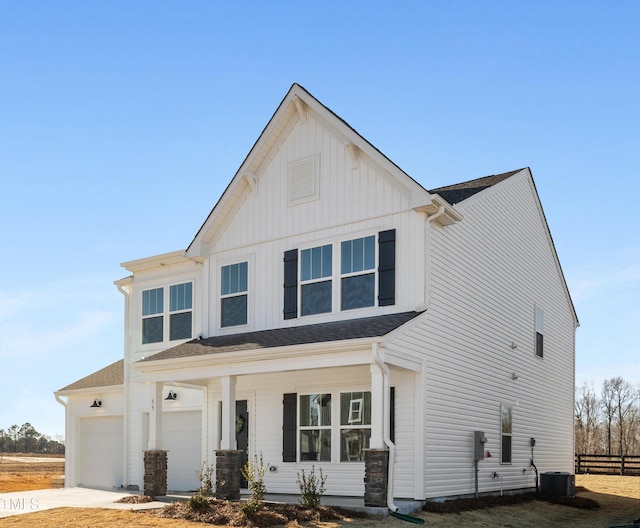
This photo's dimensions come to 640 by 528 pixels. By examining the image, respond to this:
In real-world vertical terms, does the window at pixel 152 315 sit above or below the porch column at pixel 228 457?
above

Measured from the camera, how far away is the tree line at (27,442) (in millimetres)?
67062

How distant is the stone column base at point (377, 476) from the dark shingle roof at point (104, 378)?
36.9ft

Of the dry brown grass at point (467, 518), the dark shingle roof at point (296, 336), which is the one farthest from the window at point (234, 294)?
the dry brown grass at point (467, 518)

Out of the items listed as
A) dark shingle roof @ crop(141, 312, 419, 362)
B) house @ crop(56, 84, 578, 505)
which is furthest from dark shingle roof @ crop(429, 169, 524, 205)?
dark shingle roof @ crop(141, 312, 419, 362)

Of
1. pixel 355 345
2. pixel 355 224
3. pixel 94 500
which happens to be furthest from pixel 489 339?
pixel 94 500

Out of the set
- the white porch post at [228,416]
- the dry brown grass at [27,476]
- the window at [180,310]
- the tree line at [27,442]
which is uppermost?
the window at [180,310]

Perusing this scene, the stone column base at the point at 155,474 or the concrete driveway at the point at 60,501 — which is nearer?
the concrete driveway at the point at 60,501

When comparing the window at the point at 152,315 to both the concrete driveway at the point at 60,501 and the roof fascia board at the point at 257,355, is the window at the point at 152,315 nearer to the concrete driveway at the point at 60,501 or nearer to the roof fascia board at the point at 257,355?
the roof fascia board at the point at 257,355

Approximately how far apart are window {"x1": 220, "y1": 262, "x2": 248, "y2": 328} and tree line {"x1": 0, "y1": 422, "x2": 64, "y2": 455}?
5080 centimetres

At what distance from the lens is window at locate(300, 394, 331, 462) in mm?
17453

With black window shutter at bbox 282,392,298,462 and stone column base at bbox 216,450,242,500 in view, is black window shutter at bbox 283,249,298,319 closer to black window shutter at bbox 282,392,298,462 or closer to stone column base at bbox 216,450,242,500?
black window shutter at bbox 282,392,298,462

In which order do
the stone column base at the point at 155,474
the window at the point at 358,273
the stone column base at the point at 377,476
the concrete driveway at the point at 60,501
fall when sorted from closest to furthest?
the stone column base at the point at 377,476 < the concrete driveway at the point at 60,501 < the window at the point at 358,273 < the stone column base at the point at 155,474

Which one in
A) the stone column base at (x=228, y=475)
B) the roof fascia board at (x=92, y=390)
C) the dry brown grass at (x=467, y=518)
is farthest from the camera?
the roof fascia board at (x=92, y=390)

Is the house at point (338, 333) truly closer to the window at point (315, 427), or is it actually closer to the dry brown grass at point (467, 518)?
the window at point (315, 427)
